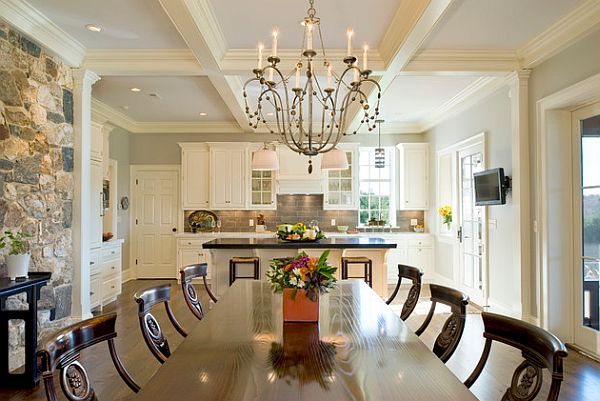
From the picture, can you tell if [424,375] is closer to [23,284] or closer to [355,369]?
[355,369]

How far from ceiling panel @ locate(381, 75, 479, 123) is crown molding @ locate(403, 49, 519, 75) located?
1.97 feet

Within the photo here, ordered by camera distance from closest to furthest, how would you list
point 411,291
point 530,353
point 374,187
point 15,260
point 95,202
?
point 530,353 → point 411,291 → point 15,260 → point 95,202 → point 374,187

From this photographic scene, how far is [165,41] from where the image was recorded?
13.0 feet

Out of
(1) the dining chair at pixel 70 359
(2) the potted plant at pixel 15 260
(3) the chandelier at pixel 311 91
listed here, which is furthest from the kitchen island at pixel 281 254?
(1) the dining chair at pixel 70 359

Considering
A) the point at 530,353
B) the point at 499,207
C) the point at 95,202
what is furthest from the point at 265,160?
the point at 530,353

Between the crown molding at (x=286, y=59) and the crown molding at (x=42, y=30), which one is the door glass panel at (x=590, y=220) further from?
the crown molding at (x=42, y=30)

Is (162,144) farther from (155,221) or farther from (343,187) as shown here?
(343,187)

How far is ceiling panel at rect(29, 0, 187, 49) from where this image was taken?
10.8ft

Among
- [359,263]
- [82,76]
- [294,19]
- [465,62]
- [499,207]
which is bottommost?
[359,263]

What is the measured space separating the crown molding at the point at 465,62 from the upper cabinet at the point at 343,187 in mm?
3376

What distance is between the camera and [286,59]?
4254 millimetres

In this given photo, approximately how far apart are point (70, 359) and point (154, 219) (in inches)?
262

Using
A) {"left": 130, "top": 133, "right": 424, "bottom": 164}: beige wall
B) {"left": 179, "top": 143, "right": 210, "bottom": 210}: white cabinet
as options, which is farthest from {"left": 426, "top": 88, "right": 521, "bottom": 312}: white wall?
{"left": 179, "top": 143, "right": 210, "bottom": 210}: white cabinet

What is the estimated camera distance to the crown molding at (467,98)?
16.2 ft
